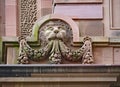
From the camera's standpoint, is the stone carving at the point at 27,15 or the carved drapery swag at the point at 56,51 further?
the stone carving at the point at 27,15

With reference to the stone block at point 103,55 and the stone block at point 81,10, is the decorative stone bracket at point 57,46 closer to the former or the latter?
the stone block at point 103,55

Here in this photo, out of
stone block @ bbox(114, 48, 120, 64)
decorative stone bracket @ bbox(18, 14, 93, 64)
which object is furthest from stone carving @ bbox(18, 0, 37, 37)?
stone block @ bbox(114, 48, 120, 64)

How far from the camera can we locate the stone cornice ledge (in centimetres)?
1648

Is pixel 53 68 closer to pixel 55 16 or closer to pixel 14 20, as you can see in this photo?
pixel 55 16

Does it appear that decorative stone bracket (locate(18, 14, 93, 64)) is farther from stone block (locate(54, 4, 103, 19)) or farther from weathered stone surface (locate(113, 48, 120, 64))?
weathered stone surface (locate(113, 48, 120, 64))

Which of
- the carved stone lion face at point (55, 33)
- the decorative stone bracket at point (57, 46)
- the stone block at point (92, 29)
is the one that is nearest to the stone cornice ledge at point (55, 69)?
the decorative stone bracket at point (57, 46)

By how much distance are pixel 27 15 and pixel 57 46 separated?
3.93 metres

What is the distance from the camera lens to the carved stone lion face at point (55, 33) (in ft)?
55.8

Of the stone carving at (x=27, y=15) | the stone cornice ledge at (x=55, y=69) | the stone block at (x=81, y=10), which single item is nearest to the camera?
the stone cornice ledge at (x=55, y=69)

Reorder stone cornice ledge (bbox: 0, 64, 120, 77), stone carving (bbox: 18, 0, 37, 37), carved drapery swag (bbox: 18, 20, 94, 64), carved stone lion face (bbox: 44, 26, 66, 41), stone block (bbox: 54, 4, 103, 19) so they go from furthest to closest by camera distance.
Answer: stone carving (bbox: 18, 0, 37, 37) → stone block (bbox: 54, 4, 103, 19) → carved stone lion face (bbox: 44, 26, 66, 41) → carved drapery swag (bbox: 18, 20, 94, 64) → stone cornice ledge (bbox: 0, 64, 120, 77)

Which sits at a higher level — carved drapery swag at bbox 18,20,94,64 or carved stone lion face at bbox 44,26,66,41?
carved stone lion face at bbox 44,26,66,41

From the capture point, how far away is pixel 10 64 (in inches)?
658

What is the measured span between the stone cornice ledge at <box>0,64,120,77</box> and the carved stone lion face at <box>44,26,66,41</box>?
0.80m

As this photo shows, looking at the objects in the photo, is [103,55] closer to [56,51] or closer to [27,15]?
[56,51]
